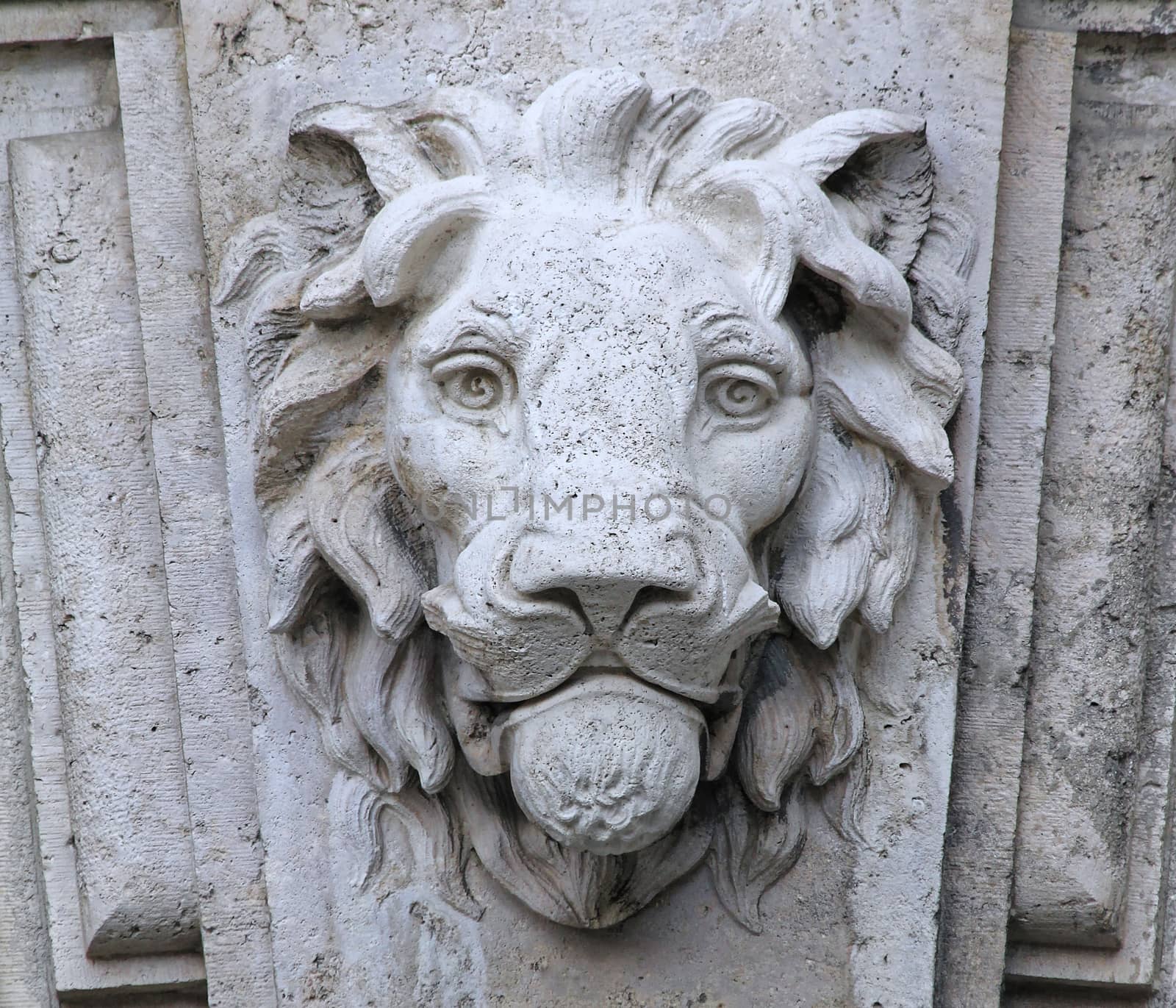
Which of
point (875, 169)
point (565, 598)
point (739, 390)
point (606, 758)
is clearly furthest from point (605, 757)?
point (875, 169)

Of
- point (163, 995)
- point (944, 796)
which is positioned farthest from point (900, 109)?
point (163, 995)

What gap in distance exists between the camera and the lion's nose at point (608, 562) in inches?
58.7

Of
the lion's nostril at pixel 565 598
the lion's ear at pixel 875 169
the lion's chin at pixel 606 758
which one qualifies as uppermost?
the lion's ear at pixel 875 169

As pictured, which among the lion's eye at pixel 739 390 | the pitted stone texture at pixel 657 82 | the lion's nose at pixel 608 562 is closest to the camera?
the lion's nose at pixel 608 562

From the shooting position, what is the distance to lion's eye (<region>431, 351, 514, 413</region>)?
62.8 inches

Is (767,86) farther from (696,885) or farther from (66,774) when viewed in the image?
(66,774)

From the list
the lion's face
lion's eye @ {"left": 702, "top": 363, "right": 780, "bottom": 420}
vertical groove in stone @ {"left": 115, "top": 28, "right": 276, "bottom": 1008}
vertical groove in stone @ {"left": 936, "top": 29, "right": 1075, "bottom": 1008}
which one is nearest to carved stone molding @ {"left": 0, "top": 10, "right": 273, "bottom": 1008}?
vertical groove in stone @ {"left": 115, "top": 28, "right": 276, "bottom": 1008}

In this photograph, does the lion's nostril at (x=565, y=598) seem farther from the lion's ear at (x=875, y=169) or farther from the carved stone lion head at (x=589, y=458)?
the lion's ear at (x=875, y=169)

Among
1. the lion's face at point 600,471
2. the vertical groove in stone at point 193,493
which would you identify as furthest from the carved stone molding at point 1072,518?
the vertical groove in stone at point 193,493

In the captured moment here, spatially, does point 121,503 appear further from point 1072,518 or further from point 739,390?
point 1072,518

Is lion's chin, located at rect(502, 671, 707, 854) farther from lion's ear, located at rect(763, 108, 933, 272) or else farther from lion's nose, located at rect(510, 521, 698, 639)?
lion's ear, located at rect(763, 108, 933, 272)

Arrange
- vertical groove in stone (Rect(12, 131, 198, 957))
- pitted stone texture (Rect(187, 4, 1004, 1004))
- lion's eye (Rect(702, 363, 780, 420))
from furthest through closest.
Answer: vertical groove in stone (Rect(12, 131, 198, 957)) → pitted stone texture (Rect(187, 4, 1004, 1004)) → lion's eye (Rect(702, 363, 780, 420))

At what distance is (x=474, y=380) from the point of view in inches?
63.7

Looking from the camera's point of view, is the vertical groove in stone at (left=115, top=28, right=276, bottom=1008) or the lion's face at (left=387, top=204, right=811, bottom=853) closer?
the lion's face at (left=387, top=204, right=811, bottom=853)
